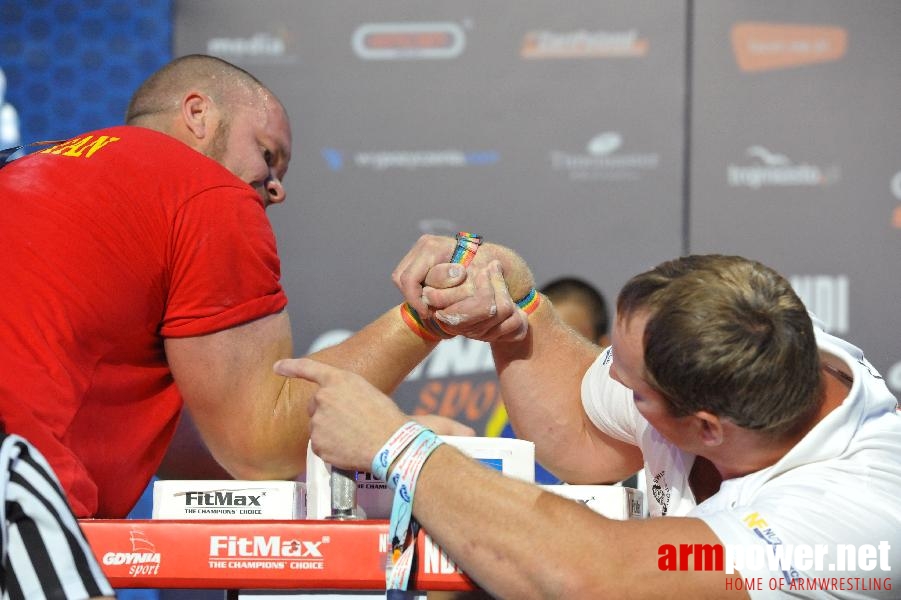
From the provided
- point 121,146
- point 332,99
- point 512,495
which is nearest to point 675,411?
point 512,495

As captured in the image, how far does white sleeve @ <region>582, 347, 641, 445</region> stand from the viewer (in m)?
2.12

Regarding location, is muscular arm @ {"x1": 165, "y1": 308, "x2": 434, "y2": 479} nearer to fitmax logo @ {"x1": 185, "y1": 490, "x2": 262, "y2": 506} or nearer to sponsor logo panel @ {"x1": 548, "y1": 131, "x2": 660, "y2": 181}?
fitmax logo @ {"x1": 185, "y1": 490, "x2": 262, "y2": 506}

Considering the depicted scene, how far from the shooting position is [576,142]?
14.0 ft

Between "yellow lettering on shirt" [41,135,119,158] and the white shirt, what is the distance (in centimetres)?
124

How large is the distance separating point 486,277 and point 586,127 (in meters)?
2.19

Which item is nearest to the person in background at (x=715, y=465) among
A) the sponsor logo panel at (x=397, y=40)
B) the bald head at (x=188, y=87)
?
the bald head at (x=188, y=87)

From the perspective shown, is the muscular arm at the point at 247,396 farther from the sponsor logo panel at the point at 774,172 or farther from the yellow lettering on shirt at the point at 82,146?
the sponsor logo panel at the point at 774,172

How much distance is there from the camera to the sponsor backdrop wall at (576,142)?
13.7 ft

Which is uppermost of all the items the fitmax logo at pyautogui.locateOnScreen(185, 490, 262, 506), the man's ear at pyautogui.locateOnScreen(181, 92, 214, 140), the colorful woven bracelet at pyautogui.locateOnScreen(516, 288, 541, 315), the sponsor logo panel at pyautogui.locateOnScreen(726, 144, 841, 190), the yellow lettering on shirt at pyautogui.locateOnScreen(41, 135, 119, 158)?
the yellow lettering on shirt at pyautogui.locateOnScreen(41, 135, 119, 158)

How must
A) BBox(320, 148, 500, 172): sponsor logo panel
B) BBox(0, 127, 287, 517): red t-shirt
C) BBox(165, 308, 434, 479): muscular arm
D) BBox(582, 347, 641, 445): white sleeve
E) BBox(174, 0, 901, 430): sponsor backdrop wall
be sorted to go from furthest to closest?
BBox(320, 148, 500, 172): sponsor logo panel
BBox(174, 0, 901, 430): sponsor backdrop wall
BBox(582, 347, 641, 445): white sleeve
BBox(165, 308, 434, 479): muscular arm
BBox(0, 127, 287, 517): red t-shirt

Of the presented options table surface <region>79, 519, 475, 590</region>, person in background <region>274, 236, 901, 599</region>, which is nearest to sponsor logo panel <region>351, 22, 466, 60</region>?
person in background <region>274, 236, 901, 599</region>

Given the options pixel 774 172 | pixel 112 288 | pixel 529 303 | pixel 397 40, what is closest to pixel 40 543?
pixel 112 288

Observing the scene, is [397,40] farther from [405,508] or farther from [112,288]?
[405,508]

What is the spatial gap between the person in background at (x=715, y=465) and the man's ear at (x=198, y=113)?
75 centimetres
